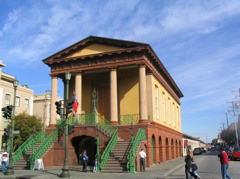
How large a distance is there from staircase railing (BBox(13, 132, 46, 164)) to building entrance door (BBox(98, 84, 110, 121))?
22.0ft

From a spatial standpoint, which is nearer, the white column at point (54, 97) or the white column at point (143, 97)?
the white column at point (143, 97)

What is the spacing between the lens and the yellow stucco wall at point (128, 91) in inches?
1014

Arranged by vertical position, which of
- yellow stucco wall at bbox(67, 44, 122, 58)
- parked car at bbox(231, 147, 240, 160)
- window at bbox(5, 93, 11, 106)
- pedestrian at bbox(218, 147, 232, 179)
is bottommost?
parked car at bbox(231, 147, 240, 160)

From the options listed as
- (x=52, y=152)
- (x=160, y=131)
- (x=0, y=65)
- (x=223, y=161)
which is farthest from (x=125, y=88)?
(x=0, y=65)

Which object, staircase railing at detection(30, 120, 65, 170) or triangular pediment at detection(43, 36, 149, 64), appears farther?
triangular pediment at detection(43, 36, 149, 64)

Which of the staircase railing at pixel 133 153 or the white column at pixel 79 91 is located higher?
the white column at pixel 79 91

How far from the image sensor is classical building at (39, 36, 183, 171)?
22.0 metres

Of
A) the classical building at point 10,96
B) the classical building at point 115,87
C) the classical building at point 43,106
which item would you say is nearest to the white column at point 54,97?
the classical building at point 115,87

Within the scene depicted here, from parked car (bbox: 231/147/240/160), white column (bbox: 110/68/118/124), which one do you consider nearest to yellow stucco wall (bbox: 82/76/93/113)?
white column (bbox: 110/68/118/124)

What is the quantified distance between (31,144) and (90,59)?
9.55m

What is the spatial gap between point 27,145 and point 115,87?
9027 millimetres

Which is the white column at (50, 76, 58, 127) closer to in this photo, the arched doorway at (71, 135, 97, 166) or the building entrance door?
the arched doorway at (71, 135, 97, 166)

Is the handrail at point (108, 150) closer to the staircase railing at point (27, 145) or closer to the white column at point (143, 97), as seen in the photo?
the white column at point (143, 97)

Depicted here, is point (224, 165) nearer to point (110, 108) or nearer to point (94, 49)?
point (110, 108)
